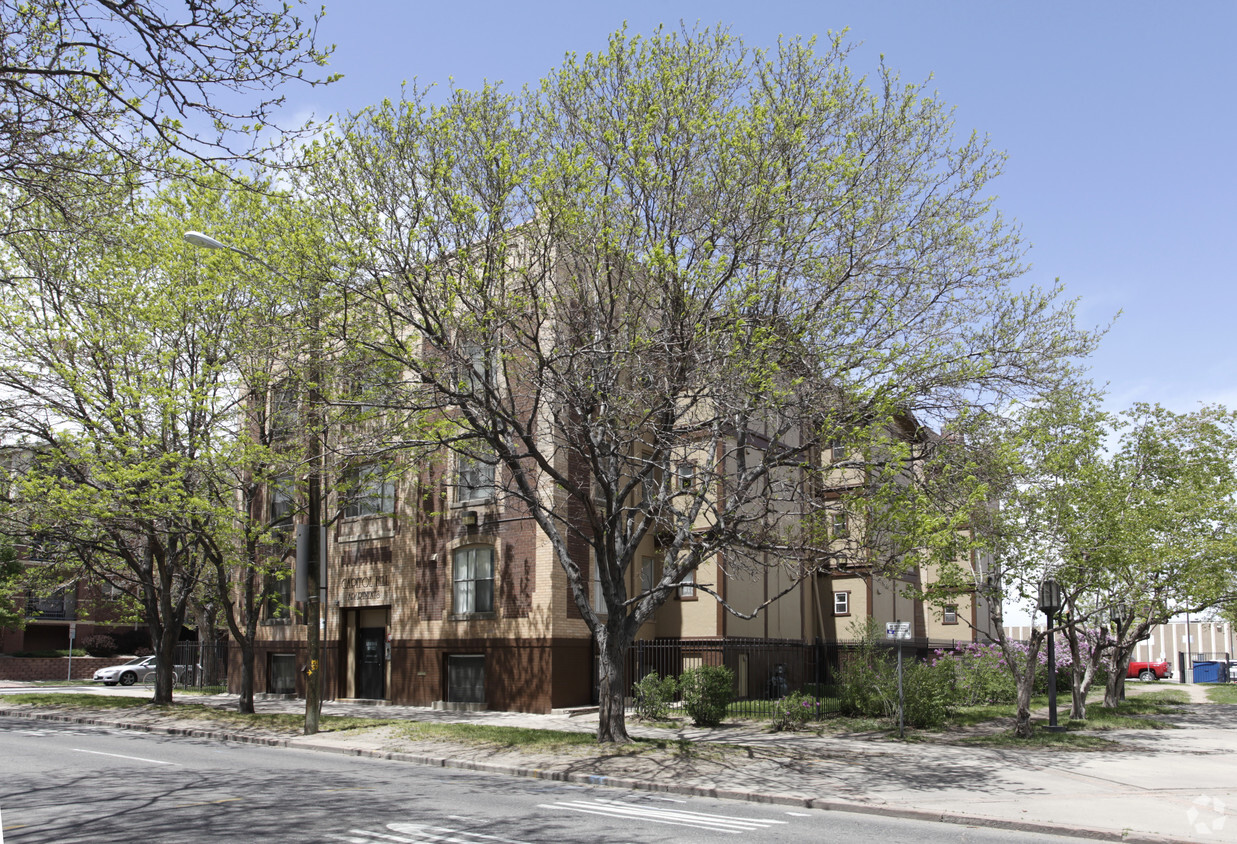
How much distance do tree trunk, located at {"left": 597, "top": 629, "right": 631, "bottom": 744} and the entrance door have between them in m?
12.8

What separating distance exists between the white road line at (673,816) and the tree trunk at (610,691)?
4748 millimetres

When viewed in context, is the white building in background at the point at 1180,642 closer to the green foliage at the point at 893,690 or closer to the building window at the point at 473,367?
the green foliage at the point at 893,690

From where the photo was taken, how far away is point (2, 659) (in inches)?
1829

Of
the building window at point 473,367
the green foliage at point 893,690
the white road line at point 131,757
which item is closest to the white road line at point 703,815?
the building window at point 473,367

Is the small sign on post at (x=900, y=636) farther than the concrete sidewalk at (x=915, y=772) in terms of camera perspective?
Yes

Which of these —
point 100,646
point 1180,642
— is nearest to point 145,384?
point 100,646

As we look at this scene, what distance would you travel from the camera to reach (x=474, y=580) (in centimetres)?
2622

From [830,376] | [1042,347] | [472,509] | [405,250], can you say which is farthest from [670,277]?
[472,509]

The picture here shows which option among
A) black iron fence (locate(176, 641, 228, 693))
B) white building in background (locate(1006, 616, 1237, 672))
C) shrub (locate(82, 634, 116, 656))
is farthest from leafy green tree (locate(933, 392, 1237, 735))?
white building in background (locate(1006, 616, 1237, 672))

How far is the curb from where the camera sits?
35.7 feet

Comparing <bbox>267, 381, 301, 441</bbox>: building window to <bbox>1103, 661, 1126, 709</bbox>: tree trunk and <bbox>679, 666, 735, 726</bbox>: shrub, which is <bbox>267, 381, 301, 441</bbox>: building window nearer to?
<bbox>679, 666, 735, 726</bbox>: shrub

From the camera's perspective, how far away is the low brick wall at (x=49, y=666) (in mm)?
46562

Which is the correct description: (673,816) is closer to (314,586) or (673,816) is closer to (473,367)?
(473,367)

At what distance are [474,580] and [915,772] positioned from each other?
13.9m
